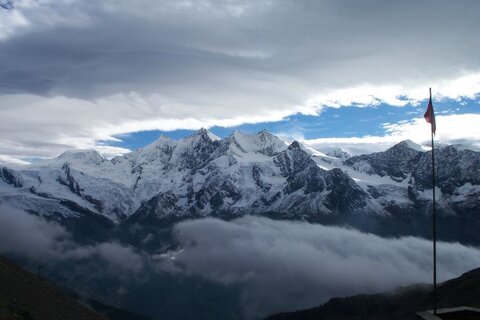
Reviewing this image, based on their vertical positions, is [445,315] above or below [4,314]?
above

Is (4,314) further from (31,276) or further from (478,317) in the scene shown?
(478,317)

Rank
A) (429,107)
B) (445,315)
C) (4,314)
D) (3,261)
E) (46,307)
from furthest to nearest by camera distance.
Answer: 1. (3,261)
2. (46,307)
3. (4,314)
4. (429,107)
5. (445,315)

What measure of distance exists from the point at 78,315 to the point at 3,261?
1709cm

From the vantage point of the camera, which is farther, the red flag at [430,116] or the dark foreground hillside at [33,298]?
the dark foreground hillside at [33,298]

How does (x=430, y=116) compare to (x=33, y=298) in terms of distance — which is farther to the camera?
(x=33, y=298)

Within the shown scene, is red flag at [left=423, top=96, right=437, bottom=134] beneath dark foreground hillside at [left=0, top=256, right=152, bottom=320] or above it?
above

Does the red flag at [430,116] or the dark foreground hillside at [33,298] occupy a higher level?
the red flag at [430,116]

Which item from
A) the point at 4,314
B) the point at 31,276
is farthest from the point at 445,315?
the point at 31,276

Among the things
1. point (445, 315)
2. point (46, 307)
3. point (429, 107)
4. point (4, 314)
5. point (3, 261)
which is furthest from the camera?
point (3, 261)

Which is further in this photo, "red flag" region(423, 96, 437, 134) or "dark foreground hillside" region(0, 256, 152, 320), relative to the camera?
"dark foreground hillside" region(0, 256, 152, 320)

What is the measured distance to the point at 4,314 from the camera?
5812 centimetres

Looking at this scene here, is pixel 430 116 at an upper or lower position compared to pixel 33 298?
upper

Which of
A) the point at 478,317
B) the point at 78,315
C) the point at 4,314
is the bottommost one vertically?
the point at 78,315

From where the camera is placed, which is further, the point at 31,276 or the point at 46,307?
the point at 31,276
